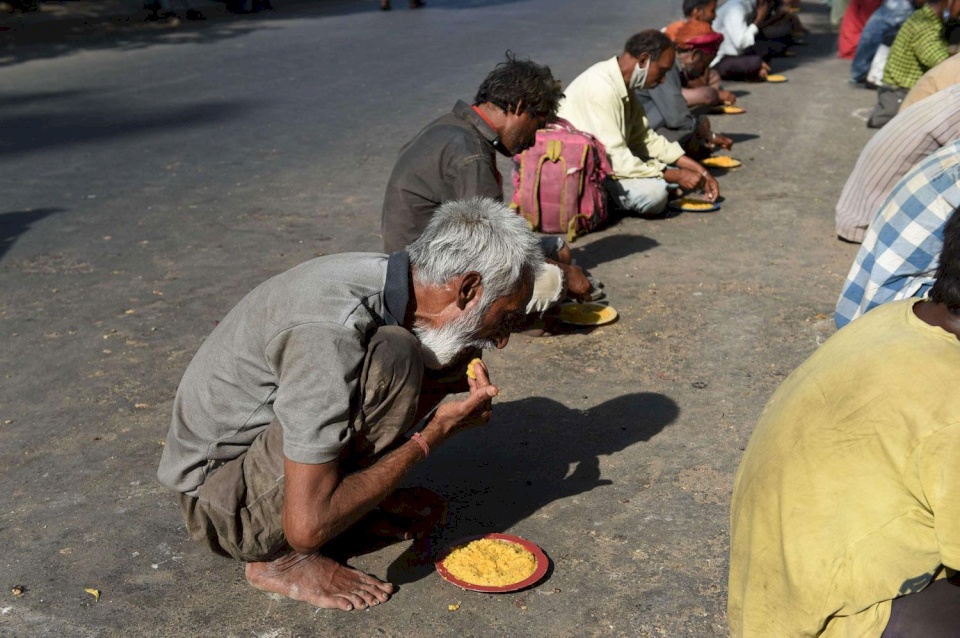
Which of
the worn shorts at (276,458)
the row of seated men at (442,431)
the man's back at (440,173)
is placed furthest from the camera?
the man's back at (440,173)

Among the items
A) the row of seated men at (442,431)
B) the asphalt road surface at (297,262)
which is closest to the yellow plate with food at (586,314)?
the asphalt road surface at (297,262)

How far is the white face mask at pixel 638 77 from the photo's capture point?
668 centimetres

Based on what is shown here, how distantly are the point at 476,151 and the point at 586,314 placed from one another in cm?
107

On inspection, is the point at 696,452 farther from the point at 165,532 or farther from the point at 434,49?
the point at 434,49

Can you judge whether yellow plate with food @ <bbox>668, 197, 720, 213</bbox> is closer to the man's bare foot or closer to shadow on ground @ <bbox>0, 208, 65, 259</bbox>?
shadow on ground @ <bbox>0, 208, 65, 259</bbox>

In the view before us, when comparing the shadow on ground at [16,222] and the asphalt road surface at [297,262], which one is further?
the shadow on ground at [16,222]

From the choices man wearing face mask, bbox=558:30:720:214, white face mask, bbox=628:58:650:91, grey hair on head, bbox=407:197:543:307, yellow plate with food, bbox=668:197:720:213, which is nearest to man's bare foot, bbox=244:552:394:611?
grey hair on head, bbox=407:197:543:307

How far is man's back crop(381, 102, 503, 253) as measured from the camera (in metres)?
4.66

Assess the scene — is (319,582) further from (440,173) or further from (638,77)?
(638,77)

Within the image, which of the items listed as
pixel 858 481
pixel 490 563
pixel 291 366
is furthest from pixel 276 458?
pixel 858 481

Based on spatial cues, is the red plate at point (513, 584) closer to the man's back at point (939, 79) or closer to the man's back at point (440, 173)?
the man's back at point (440, 173)

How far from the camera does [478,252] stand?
110 inches

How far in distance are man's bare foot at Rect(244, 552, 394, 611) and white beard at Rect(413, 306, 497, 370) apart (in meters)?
0.67

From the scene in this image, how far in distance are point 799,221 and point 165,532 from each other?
5.06m
